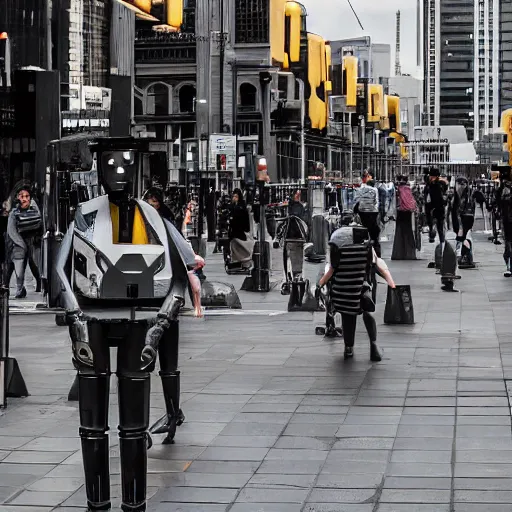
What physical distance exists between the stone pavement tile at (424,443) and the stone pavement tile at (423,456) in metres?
0.12

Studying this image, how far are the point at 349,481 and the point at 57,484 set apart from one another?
5.73 feet

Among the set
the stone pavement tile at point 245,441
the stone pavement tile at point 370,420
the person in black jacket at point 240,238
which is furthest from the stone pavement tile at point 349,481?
the person in black jacket at point 240,238

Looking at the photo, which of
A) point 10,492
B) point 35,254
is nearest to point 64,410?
point 10,492

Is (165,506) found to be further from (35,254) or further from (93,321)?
(35,254)

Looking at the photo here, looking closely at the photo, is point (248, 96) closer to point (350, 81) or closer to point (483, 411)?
point (350, 81)

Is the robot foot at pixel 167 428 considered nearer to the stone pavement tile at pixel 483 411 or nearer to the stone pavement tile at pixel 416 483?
the stone pavement tile at pixel 416 483

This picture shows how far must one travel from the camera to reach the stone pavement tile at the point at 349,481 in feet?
27.3

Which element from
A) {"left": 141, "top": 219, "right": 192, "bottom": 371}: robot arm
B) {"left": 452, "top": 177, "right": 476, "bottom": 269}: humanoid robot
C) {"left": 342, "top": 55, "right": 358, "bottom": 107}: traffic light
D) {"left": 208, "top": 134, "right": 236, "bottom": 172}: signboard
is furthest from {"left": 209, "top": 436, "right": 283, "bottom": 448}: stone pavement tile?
{"left": 342, "top": 55, "right": 358, "bottom": 107}: traffic light

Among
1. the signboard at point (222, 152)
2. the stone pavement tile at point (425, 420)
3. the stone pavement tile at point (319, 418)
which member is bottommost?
the stone pavement tile at point (319, 418)

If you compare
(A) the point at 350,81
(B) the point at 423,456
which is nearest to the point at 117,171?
(B) the point at 423,456

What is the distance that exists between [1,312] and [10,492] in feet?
12.2

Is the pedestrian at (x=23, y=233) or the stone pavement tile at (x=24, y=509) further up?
the pedestrian at (x=23, y=233)

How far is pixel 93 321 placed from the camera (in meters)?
7.57

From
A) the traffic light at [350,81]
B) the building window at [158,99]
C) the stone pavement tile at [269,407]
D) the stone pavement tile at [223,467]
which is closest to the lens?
the stone pavement tile at [223,467]
